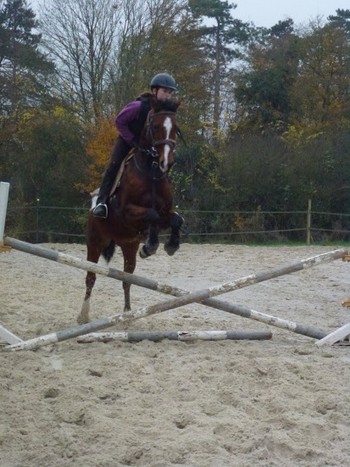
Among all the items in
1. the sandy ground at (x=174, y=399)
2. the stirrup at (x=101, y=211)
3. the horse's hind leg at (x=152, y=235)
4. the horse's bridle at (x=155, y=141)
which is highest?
the horse's bridle at (x=155, y=141)

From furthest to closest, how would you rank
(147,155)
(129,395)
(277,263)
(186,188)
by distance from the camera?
(186,188)
(277,263)
(147,155)
(129,395)

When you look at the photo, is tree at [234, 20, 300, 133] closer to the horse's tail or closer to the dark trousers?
the horse's tail

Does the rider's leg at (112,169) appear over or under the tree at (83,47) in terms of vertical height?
under

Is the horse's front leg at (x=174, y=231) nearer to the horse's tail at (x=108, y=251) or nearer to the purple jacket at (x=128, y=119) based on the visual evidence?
the purple jacket at (x=128, y=119)

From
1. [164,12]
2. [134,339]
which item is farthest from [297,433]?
[164,12]

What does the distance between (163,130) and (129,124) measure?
0.73 metres

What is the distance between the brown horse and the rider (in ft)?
0.40

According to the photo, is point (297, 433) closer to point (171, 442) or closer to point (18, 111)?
point (171, 442)

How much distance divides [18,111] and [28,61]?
1761mm

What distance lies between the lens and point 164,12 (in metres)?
25.3

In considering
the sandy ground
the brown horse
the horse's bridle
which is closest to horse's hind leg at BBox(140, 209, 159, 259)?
the brown horse

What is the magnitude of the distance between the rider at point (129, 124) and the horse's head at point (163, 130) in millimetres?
116

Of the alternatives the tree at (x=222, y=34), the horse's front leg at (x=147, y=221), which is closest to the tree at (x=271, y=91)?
the tree at (x=222, y=34)

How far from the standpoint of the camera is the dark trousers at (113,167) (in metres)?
7.59
